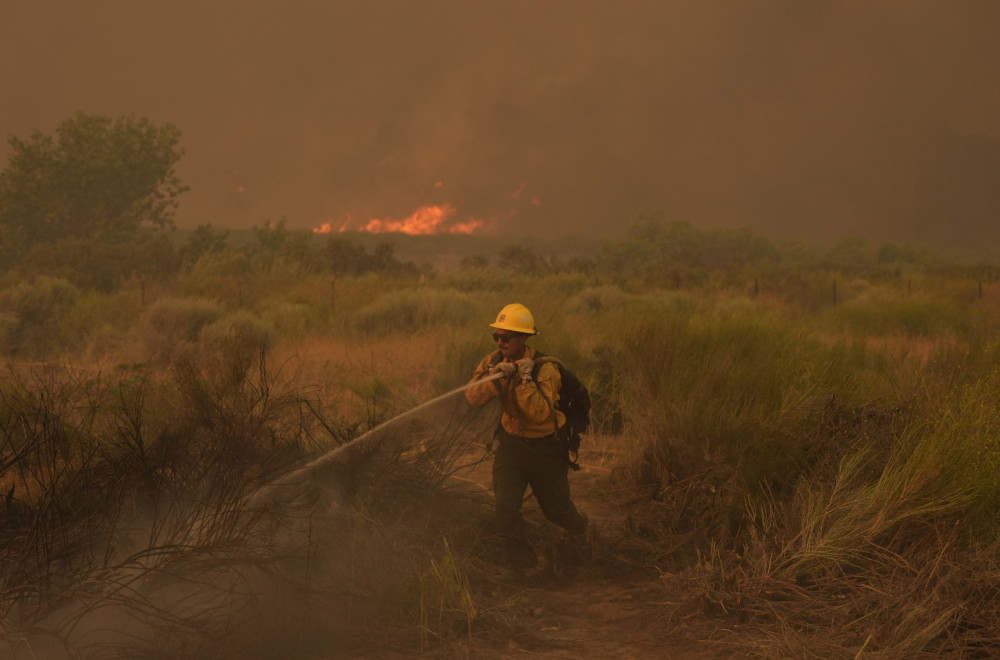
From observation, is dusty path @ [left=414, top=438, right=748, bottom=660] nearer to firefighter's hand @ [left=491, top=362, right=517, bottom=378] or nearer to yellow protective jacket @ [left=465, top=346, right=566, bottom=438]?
yellow protective jacket @ [left=465, top=346, right=566, bottom=438]

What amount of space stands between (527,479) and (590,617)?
3.60 ft

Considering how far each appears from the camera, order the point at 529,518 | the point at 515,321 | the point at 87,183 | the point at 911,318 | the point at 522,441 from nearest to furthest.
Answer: the point at 515,321
the point at 522,441
the point at 529,518
the point at 911,318
the point at 87,183

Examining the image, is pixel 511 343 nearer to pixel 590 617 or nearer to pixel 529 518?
pixel 529 518

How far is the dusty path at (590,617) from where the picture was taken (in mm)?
4539

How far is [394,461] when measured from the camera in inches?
217

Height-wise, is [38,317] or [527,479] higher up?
[38,317]

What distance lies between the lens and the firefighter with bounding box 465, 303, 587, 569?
5.67 m

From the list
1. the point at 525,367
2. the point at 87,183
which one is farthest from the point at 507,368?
the point at 87,183

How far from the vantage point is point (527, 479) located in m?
5.95

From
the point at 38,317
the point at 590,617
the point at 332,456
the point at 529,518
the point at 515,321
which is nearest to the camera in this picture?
the point at 590,617

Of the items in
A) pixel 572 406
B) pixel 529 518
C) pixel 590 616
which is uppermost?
pixel 572 406

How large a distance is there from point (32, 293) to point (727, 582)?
56.1 feet

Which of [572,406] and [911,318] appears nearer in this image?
[572,406]

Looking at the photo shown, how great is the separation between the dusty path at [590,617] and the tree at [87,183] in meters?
33.4
